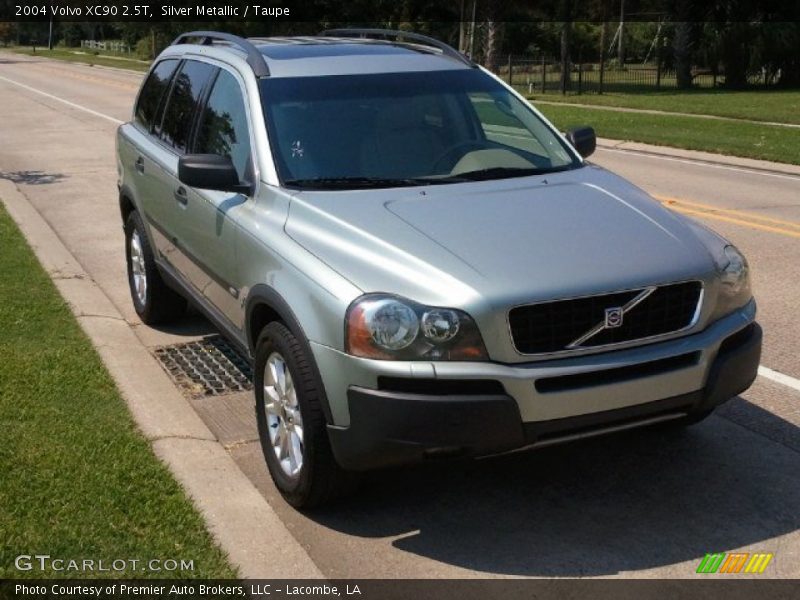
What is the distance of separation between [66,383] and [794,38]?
134ft

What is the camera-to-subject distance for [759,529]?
14.3ft

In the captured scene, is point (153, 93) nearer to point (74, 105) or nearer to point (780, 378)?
point (780, 378)

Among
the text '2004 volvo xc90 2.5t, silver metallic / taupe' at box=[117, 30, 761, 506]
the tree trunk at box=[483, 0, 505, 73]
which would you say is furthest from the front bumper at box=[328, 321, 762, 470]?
the tree trunk at box=[483, 0, 505, 73]

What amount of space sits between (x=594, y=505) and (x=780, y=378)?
205 centimetres

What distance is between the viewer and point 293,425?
4539mm

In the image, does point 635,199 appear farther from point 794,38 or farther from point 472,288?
point 794,38

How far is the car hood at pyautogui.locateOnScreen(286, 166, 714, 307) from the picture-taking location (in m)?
4.08

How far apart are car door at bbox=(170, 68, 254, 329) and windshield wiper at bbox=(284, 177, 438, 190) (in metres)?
0.30

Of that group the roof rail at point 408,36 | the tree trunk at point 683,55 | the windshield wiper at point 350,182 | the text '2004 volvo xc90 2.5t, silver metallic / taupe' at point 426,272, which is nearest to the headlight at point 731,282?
the text '2004 volvo xc90 2.5t, silver metallic / taupe' at point 426,272

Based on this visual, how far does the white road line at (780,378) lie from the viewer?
19.7 ft

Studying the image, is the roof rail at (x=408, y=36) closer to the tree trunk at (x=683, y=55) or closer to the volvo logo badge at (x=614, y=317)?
the volvo logo badge at (x=614, y=317)

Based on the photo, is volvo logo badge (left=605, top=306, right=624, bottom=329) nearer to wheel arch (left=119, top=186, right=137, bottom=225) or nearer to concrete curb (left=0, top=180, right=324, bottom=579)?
concrete curb (left=0, top=180, right=324, bottom=579)

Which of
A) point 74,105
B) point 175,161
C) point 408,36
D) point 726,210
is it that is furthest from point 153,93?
point 74,105

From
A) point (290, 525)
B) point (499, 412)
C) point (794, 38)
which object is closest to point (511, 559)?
point (499, 412)
